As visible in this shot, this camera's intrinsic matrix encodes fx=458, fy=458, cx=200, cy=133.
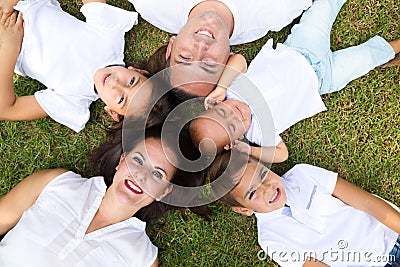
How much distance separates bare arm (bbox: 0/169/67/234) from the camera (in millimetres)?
1840

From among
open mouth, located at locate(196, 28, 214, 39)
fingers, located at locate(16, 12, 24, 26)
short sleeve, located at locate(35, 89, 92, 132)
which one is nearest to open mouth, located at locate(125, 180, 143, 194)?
short sleeve, located at locate(35, 89, 92, 132)

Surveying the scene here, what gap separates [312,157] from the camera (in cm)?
210

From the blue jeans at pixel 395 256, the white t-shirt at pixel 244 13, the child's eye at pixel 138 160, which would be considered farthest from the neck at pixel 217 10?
the blue jeans at pixel 395 256

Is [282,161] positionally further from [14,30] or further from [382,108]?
[14,30]

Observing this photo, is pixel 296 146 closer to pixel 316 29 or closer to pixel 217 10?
pixel 316 29

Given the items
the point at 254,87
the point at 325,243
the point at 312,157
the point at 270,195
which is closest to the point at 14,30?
the point at 254,87

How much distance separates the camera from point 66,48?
186 centimetres

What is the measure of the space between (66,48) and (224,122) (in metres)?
0.72

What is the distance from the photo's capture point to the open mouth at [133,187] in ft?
5.31

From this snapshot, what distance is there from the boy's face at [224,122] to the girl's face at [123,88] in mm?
224

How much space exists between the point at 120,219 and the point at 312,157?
905mm

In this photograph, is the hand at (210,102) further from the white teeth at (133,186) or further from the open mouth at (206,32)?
the white teeth at (133,186)

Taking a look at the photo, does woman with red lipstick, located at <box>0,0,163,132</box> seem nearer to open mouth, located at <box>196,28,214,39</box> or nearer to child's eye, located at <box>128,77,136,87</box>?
child's eye, located at <box>128,77,136,87</box>

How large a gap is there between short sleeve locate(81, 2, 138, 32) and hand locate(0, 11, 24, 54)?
0.26 m
